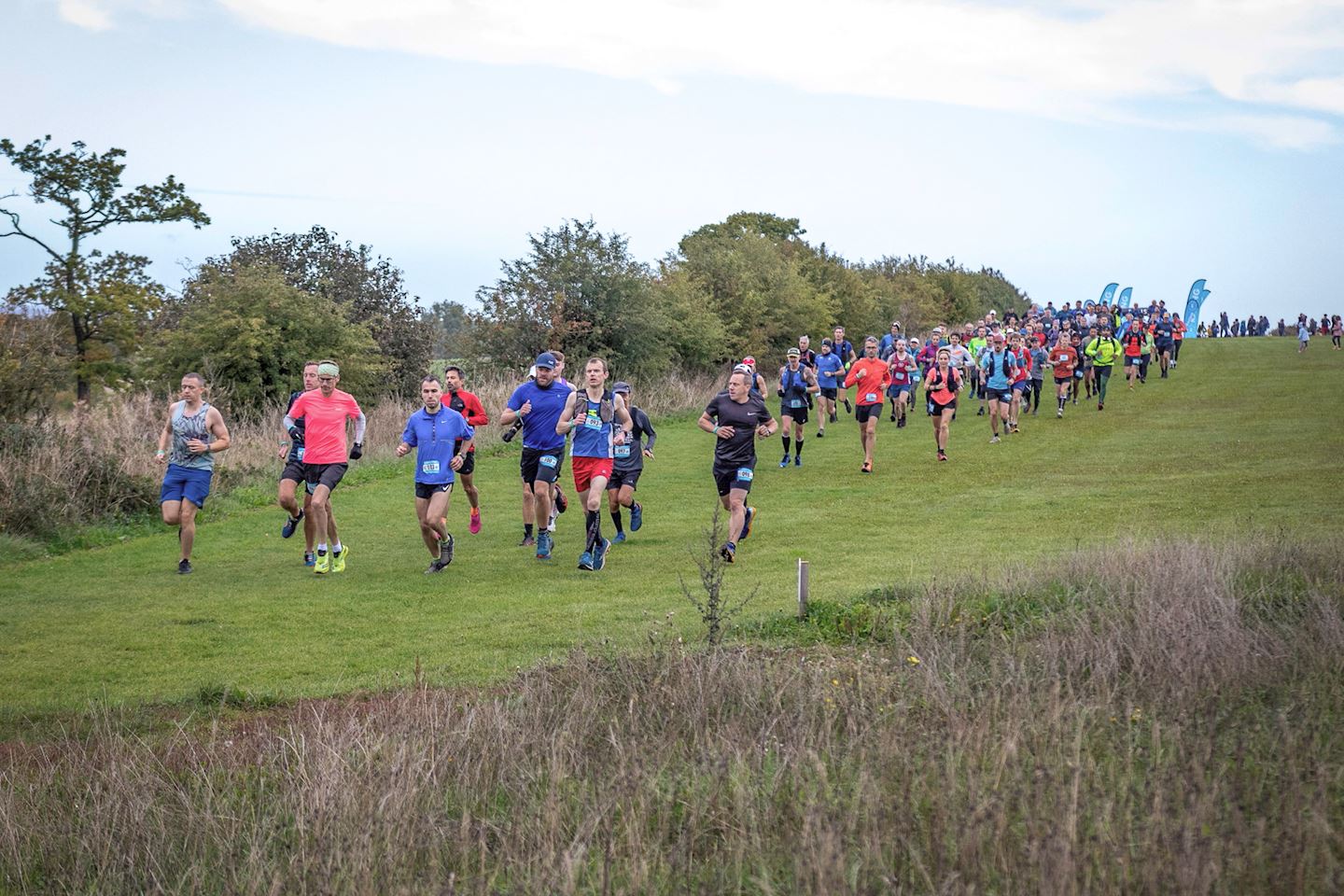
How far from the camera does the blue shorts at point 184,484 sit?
13.9 meters

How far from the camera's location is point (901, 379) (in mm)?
30484

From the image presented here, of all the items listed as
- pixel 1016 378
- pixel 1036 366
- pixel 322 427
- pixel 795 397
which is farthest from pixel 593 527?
pixel 1036 366

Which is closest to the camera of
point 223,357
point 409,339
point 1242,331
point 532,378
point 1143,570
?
point 1143,570

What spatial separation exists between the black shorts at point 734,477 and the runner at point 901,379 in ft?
48.6

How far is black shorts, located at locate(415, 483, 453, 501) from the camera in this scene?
45.6 ft

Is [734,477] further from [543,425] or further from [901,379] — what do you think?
[901,379]

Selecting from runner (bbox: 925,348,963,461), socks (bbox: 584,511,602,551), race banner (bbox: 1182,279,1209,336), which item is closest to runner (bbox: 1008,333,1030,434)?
runner (bbox: 925,348,963,461)

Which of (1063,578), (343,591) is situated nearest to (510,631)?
(343,591)

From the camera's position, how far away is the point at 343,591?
1319cm

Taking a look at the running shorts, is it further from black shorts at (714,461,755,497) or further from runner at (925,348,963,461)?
black shorts at (714,461,755,497)

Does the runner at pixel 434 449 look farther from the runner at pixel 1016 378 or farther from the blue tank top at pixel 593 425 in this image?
the runner at pixel 1016 378

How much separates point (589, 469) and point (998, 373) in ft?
47.8

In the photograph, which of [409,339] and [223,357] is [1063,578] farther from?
[409,339]

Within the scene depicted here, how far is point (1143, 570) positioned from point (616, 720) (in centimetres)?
547
